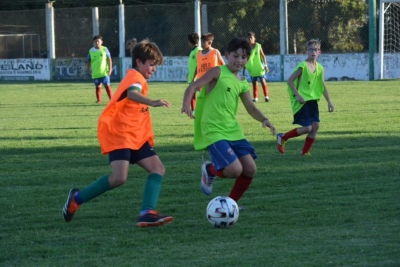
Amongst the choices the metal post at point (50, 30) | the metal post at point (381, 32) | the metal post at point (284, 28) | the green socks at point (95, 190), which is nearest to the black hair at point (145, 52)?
the green socks at point (95, 190)

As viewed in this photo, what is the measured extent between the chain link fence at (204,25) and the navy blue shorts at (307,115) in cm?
2195

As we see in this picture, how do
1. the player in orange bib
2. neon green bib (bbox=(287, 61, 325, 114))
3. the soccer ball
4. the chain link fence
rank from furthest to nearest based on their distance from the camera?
the chain link fence
the player in orange bib
neon green bib (bbox=(287, 61, 325, 114))
the soccer ball

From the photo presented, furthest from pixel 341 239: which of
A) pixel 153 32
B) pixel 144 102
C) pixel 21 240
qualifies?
pixel 153 32

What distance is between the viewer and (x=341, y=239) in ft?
19.9

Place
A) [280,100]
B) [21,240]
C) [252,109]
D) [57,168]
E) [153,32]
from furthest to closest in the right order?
[153,32], [280,100], [57,168], [252,109], [21,240]

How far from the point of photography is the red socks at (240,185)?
23.5ft

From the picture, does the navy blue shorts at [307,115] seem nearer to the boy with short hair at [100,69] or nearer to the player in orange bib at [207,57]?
the player in orange bib at [207,57]

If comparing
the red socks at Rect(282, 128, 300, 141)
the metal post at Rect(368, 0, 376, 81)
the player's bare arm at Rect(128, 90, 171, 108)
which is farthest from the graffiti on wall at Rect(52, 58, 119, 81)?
the player's bare arm at Rect(128, 90, 171, 108)

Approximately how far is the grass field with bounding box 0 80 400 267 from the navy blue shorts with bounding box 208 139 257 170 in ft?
1.58

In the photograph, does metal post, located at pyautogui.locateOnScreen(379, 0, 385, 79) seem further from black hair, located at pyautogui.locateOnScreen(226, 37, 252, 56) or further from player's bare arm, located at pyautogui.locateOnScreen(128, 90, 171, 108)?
player's bare arm, located at pyautogui.locateOnScreen(128, 90, 171, 108)

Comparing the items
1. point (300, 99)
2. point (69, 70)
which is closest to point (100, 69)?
point (300, 99)

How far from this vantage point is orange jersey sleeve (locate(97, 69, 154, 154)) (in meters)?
6.74

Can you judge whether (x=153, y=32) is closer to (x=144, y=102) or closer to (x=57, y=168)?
(x=57, y=168)

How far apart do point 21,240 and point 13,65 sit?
109 feet
